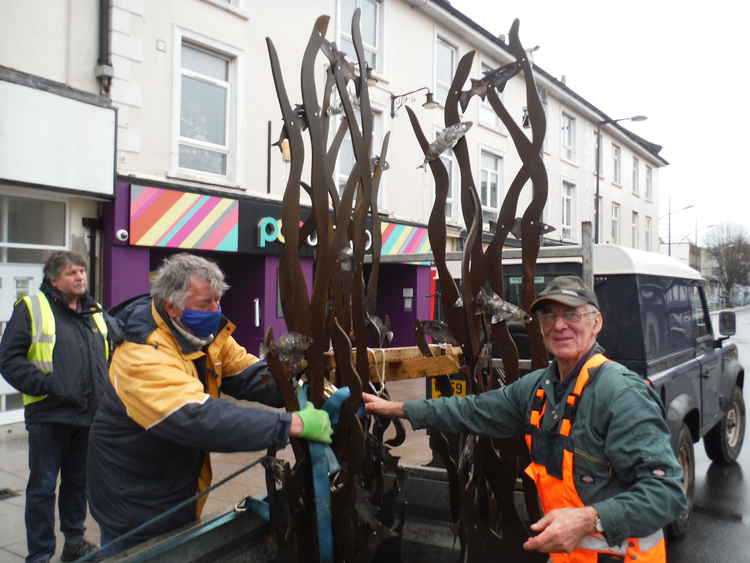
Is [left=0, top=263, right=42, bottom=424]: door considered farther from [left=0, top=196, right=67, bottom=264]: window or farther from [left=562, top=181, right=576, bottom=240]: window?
[left=562, top=181, right=576, bottom=240]: window

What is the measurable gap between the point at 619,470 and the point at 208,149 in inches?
363

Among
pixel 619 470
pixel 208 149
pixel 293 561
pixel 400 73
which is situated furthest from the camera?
pixel 400 73

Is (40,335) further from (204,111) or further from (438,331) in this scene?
(204,111)

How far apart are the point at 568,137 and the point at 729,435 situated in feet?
55.6

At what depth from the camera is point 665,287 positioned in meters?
4.61

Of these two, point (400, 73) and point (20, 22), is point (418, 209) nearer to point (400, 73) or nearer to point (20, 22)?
point (400, 73)

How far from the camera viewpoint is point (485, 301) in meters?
2.22

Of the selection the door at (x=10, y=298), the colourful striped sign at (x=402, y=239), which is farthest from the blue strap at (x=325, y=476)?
the colourful striped sign at (x=402, y=239)

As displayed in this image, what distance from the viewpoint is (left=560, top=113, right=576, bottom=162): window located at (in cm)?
2125

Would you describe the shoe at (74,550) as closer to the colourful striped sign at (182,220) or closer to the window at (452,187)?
the colourful striped sign at (182,220)

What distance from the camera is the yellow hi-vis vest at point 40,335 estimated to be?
3561 millimetres

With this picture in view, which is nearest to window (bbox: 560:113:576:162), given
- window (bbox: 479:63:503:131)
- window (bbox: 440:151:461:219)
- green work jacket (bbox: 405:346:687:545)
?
window (bbox: 479:63:503:131)

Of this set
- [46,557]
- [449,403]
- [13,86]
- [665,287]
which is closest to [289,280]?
[449,403]

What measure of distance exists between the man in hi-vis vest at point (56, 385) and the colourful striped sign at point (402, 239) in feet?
29.8
